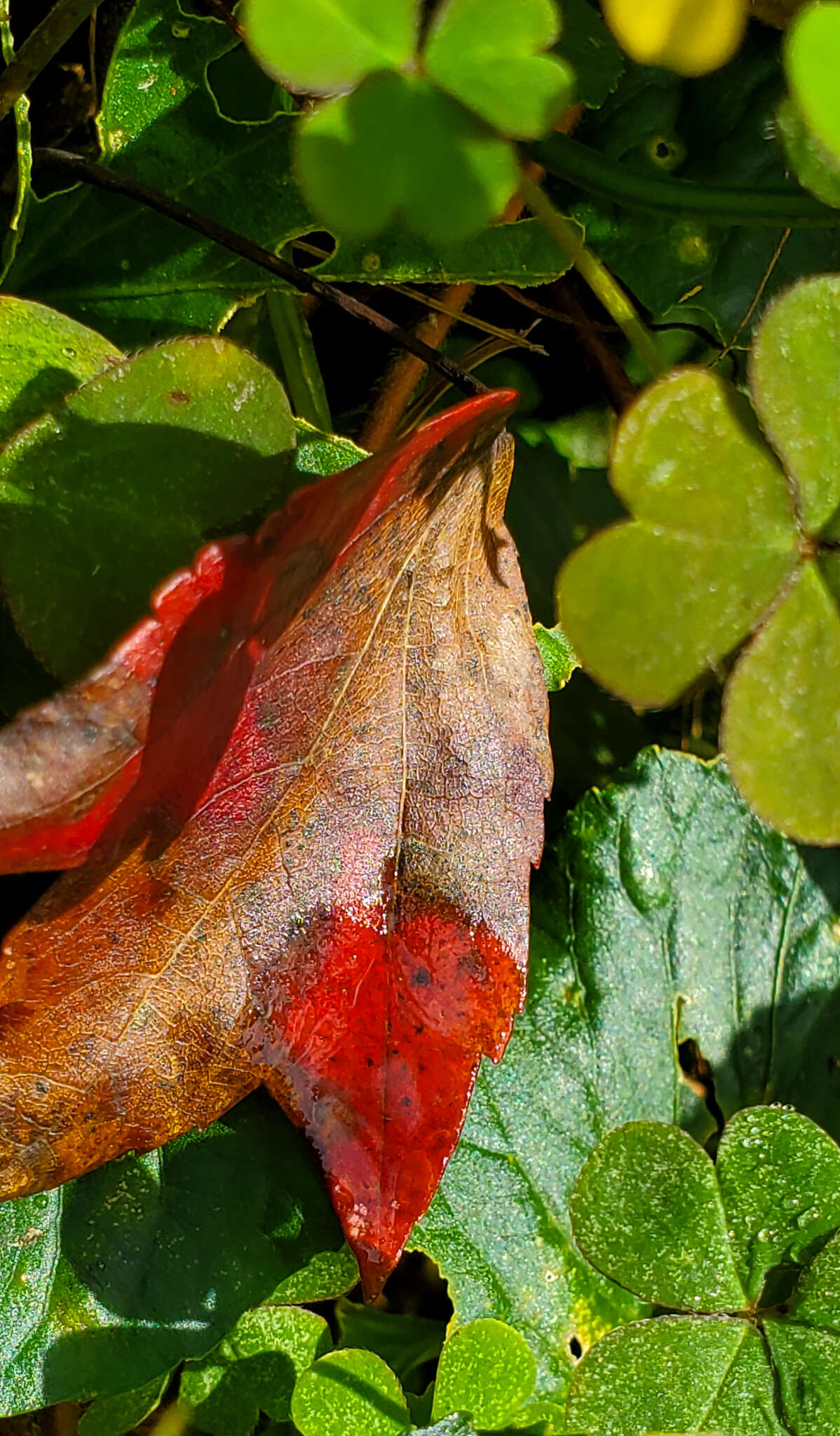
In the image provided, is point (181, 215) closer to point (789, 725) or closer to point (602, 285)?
point (602, 285)

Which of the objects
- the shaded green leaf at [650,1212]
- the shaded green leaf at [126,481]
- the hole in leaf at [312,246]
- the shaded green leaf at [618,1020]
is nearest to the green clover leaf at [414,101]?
the shaded green leaf at [126,481]

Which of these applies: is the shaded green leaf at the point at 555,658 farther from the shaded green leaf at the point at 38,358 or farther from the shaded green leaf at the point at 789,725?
the shaded green leaf at the point at 38,358

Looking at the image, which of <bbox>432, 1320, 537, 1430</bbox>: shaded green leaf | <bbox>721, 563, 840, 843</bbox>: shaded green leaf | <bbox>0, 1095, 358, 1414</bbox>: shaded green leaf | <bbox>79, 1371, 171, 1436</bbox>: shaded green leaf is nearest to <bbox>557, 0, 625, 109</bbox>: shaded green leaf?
<bbox>721, 563, 840, 843</bbox>: shaded green leaf

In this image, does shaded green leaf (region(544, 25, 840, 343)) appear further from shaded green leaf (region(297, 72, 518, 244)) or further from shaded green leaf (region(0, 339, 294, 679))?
shaded green leaf (region(0, 339, 294, 679))

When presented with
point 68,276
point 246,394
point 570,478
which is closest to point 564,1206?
point 570,478

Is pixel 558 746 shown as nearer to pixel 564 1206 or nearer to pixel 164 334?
pixel 564 1206

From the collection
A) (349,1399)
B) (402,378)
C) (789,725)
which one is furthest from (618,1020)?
(402,378)
